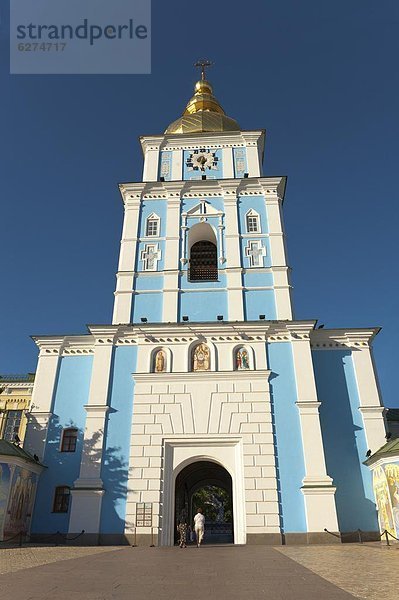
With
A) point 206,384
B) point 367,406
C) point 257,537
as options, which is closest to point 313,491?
point 257,537

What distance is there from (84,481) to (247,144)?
1960 centimetres

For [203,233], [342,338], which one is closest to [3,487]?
[342,338]

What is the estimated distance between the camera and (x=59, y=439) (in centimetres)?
1719

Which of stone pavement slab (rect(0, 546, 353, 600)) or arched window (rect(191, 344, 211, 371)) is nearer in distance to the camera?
stone pavement slab (rect(0, 546, 353, 600))

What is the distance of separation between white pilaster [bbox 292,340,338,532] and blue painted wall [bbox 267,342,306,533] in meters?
0.19

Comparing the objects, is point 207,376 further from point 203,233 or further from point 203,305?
point 203,233

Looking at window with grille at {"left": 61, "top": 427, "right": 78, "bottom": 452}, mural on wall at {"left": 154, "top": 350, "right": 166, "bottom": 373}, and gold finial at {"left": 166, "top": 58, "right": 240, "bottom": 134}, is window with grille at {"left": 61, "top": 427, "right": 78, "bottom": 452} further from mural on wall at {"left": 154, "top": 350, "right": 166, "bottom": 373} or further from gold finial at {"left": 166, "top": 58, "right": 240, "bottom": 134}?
gold finial at {"left": 166, "top": 58, "right": 240, "bottom": 134}

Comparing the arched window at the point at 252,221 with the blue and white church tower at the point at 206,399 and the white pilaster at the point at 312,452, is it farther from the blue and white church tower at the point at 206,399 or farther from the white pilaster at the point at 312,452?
the white pilaster at the point at 312,452

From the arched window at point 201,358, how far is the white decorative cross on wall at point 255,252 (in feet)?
16.6

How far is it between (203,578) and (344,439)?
38.0ft

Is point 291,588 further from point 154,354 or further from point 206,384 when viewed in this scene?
point 154,354

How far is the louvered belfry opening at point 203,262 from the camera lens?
21125 mm

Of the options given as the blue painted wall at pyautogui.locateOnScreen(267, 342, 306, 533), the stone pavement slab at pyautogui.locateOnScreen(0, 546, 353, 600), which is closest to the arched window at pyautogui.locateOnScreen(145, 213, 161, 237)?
the blue painted wall at pyautogui.locateOnScreen(267, 342, 306, 533)

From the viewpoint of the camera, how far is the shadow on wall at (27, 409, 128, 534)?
1545 cm
